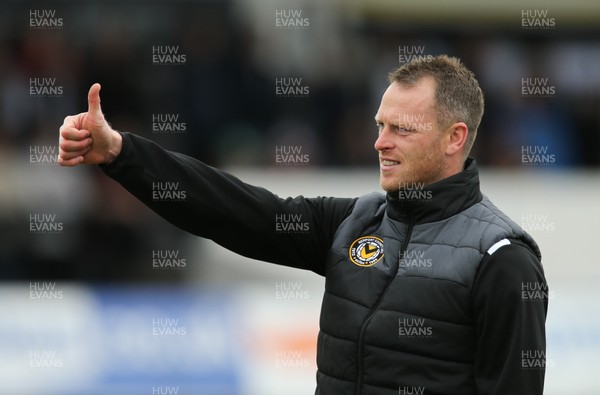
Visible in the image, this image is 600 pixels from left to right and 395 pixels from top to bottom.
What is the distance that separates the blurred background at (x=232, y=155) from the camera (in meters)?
8.88

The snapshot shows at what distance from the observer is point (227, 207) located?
156 inches

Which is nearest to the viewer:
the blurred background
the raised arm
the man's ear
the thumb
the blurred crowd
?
the thumb

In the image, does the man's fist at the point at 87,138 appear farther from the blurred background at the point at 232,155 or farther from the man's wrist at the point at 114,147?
the blurred background at the point at 232,155

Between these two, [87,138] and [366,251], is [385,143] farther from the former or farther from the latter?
[87,138]

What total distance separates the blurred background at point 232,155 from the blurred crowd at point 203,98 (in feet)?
0.06

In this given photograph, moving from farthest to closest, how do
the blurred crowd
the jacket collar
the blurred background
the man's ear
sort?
the blurred crowd → the blurred background → the man's ear → the jacket collar

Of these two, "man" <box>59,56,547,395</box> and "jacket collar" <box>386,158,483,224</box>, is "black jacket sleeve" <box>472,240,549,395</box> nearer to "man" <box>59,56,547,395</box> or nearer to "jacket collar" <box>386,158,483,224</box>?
"man" <box>59,56,547,395</box>

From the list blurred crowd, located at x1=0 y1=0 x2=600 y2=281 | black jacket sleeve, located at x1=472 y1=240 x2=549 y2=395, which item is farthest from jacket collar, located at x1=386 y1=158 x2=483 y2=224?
blurred crowd, located at x1=0 y1=0 x2=600 y2=281

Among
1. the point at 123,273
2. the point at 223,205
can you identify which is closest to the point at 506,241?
the point at 223,205

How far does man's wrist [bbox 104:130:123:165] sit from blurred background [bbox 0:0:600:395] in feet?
17.0

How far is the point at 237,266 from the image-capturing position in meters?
10.0

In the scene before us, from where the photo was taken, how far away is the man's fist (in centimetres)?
360

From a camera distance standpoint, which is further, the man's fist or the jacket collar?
the jacket collar

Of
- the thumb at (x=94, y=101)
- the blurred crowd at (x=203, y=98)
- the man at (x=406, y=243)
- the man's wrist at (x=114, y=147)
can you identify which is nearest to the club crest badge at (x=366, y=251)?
the man at (x=406, y=243)
